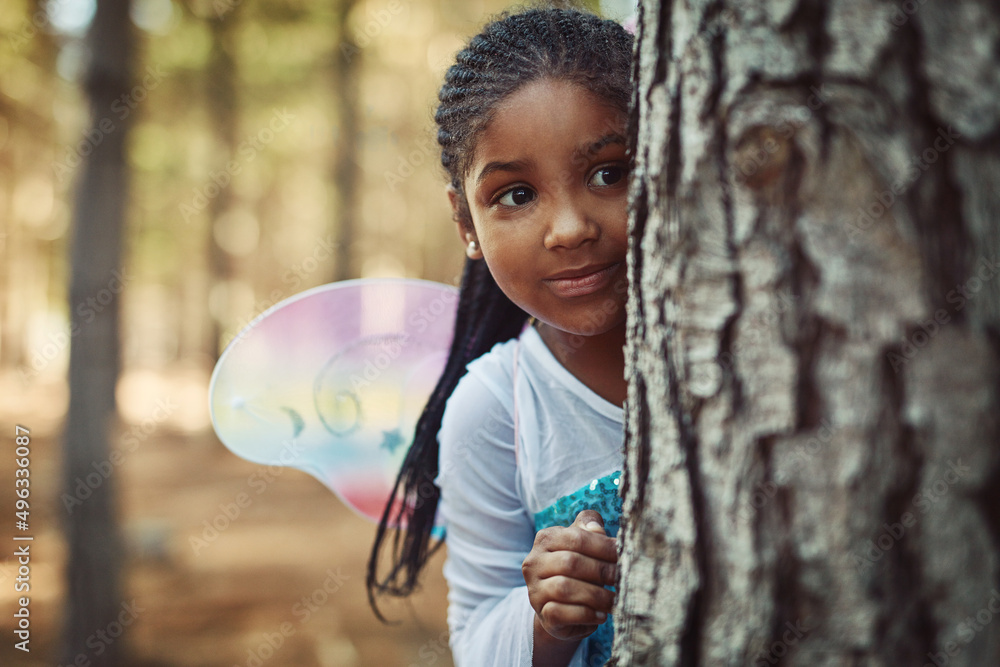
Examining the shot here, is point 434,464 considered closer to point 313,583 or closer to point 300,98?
point 313,583

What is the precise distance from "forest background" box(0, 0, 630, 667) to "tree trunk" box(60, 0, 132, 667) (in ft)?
0.18

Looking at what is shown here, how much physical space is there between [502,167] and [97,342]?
133 inches

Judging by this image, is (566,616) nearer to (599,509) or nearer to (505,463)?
(599,509)

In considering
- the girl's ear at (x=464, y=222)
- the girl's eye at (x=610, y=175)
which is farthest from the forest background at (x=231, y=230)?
the girl's eye at (x=610, y=175)

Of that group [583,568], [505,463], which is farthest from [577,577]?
[505,463]

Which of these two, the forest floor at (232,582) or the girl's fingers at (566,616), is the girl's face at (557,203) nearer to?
the girl's fingers at (566,616)

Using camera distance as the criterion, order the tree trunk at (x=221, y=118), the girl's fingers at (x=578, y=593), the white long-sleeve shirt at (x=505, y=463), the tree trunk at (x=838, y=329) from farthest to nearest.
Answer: the tree trunk at (x=221, y=118) → the white long-sleeve shirt at (x=505, y=463) → the girl's fingers at (x=578, y=593) → the tree trunk at (x=838, y=329)

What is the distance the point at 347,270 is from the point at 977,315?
9.82m

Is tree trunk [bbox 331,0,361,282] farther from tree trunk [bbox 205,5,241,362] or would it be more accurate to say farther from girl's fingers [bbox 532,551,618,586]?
girl's fingers [bbox 532,551,618,586]

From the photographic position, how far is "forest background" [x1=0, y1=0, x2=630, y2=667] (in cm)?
481

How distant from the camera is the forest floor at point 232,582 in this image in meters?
4.94

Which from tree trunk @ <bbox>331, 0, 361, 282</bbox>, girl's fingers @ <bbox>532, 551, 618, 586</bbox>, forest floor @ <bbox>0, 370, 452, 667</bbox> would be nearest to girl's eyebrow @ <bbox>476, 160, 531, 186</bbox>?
girl's fingers @ <bbox>532, 551, 618, 586</bbox>

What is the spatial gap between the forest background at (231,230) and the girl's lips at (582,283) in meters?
0.79

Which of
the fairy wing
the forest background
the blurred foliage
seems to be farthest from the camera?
the blurred foliage
